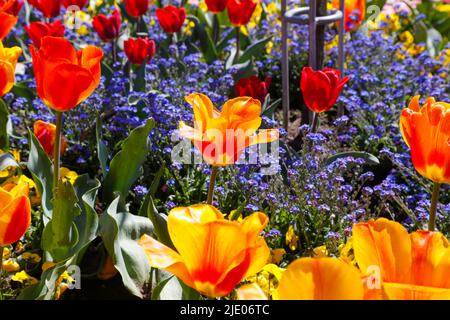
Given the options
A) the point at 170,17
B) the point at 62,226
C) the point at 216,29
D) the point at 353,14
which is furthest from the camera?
the point at 216,29

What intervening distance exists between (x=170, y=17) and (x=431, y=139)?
2029 mm

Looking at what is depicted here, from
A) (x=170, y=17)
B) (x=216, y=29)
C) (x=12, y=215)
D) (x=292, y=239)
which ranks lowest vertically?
(x=292, y=239)

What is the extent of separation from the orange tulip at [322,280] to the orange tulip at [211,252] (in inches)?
6.6

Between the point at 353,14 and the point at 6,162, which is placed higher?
the point at 353,14

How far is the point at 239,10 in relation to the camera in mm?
3504

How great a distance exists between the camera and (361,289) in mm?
1179

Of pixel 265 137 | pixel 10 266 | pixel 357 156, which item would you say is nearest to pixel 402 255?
pixel 265 137

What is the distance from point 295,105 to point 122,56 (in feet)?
2.67

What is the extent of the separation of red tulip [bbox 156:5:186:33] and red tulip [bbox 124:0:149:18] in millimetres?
105

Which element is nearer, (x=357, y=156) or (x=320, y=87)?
(x=320, y=87)

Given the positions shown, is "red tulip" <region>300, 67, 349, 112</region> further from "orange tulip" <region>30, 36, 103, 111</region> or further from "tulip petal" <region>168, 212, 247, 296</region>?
"tulip petal" <region>168, 212, 247, 296</region>

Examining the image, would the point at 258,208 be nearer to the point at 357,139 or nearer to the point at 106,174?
the point at 106,174

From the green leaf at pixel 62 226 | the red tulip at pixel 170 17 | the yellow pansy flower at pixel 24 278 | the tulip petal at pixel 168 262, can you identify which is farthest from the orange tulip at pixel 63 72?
the red tulip at pixel 170 17

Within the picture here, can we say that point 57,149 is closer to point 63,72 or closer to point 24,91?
point 63,72
